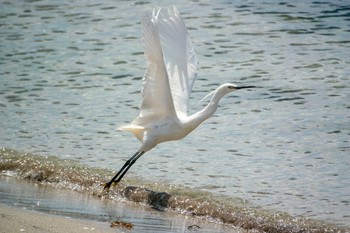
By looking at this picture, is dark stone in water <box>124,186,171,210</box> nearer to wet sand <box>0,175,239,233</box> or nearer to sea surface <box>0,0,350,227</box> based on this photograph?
wet sand <box>0,175,239,233</box>

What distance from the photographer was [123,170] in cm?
883

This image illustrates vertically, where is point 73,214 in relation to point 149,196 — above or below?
above

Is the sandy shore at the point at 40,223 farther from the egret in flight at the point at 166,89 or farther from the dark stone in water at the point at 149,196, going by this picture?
the egret in flight at the point at 166,89

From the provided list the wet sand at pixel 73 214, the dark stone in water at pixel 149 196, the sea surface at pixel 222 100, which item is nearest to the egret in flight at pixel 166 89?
the dark stone in water at pixel 149 196

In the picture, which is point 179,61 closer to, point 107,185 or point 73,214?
point 107,185

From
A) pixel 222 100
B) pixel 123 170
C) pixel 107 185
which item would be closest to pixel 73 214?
pixel 107 185

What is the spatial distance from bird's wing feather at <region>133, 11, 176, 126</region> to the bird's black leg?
332 mm

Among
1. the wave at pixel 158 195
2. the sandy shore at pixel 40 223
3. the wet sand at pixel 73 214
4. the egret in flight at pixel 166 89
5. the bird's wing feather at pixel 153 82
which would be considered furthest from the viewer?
the egret in flight at pixel 166 89

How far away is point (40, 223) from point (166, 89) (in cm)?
206

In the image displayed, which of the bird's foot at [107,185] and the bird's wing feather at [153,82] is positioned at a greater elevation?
the bird's wing feather at [153,82]

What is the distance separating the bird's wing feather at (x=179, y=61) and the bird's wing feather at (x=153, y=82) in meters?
0.39

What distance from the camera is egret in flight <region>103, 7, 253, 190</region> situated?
8.01 meters

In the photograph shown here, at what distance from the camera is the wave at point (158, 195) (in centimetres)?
729

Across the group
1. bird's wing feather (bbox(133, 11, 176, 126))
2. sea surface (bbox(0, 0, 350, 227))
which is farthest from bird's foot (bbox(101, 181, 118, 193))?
bird's wing feather (bbox(133, 11, 176, 126))
